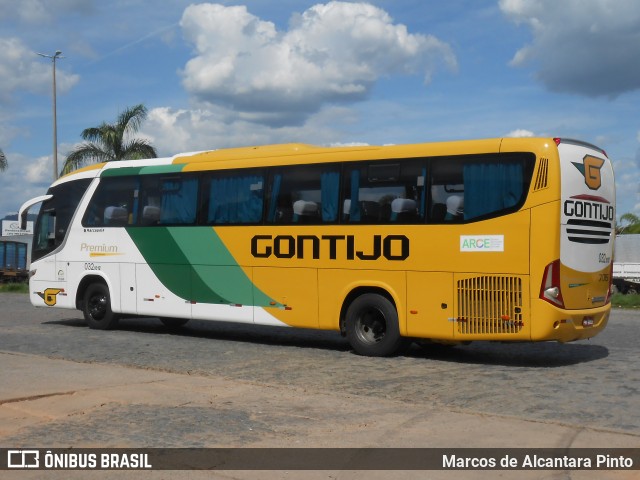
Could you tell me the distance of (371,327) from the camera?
43.8ft

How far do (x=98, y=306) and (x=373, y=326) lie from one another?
6.90 metres

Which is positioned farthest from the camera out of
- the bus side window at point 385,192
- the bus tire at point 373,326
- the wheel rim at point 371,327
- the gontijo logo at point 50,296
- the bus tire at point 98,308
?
the gontijo logo at point 50,296

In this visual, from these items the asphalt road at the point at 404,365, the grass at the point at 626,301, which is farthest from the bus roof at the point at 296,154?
the grass at the point at 626,301

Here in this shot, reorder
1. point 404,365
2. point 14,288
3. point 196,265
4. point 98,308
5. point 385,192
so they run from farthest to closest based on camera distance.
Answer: point 14,288
point 98,308
point 196,265
point 385,192
point 404,365

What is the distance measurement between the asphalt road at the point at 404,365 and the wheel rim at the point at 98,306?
0.40m

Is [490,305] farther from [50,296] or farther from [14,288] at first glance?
[14,288]

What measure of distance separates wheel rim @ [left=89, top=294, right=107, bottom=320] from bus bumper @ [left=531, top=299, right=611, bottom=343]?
A: 372 inches

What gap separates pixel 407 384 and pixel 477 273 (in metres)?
2.25

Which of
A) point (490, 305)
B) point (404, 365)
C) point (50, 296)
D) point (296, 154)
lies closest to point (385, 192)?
point (296, 154)

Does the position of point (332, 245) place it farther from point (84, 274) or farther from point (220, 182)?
point (84, 274)

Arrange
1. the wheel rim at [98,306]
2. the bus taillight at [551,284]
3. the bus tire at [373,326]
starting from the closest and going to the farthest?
the bus taillight at [551,284]
the bus tire at [373,326]
the wheel rim at [98,306]

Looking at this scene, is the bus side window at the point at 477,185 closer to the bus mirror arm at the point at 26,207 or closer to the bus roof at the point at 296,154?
the bus roof at the point at 296,154

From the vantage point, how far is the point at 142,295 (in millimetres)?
16625

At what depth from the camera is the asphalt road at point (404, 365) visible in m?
9.18
